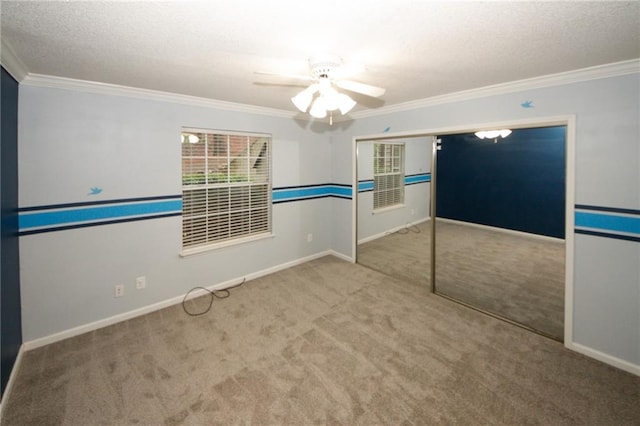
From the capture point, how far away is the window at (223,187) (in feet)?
11.0

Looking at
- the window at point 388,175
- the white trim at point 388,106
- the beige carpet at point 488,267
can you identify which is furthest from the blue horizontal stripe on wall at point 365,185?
the white trim at point 388,106

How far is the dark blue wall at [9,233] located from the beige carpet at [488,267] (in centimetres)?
381

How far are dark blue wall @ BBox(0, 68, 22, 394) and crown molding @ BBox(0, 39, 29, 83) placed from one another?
0.14ft

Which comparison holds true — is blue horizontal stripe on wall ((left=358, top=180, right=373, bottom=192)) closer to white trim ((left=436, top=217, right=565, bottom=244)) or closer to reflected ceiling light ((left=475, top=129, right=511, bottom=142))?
white trim ((left=436, top=217, right=565, bottom=244))

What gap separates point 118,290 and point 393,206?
4.12 metres

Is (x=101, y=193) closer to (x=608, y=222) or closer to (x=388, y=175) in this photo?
(x=388, y=175)

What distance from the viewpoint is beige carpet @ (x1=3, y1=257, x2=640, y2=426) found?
185cm

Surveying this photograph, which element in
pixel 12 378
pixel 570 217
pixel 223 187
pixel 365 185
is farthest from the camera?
pixel 365 185

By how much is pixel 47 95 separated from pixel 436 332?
3996 millimetres

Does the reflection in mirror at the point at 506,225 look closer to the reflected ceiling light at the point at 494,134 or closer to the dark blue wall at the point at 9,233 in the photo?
the reflected ceiling light at the point at 494,134

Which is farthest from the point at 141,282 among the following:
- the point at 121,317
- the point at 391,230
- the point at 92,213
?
the point at 391,230

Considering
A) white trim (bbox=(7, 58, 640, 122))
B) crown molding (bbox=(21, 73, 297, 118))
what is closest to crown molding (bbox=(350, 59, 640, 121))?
white trim (bbox=(7, 58, 640, 122))

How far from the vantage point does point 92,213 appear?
8.93 ft

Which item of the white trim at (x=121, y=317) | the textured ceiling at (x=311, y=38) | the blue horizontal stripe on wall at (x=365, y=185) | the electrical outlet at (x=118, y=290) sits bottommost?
the white trim at (x=121, y=317)
